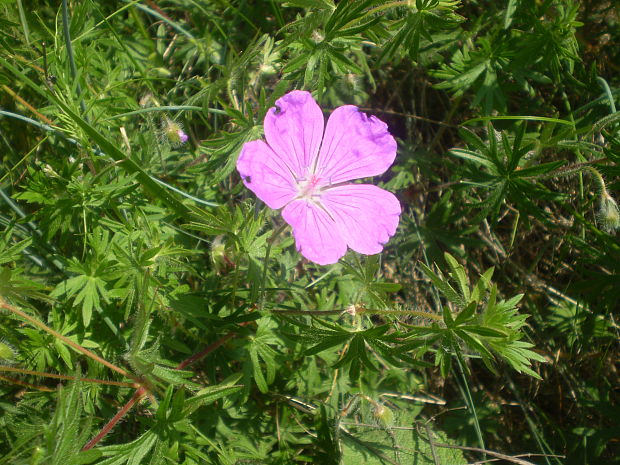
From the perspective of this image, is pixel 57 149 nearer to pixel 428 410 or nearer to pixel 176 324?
pixel 176 324

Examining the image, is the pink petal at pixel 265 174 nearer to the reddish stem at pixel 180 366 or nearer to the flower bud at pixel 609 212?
the reddish stem at pixel 180 366

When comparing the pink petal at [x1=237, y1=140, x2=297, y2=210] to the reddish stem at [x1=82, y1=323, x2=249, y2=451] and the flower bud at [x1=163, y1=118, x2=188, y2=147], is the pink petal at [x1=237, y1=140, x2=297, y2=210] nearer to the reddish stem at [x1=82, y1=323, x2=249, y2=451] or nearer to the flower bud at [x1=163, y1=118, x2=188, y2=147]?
the flower bud at [x1=163, y1=118, x2=188, y2=147]

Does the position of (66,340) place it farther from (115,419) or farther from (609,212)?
(609,212)

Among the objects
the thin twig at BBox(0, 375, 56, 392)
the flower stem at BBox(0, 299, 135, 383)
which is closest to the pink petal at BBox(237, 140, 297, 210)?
the flower stem at BBox(0, 299, 135, 383)

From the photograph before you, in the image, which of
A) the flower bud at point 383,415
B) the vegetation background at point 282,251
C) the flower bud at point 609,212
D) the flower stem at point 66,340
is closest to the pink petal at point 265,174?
the vegetation background at point 282,251

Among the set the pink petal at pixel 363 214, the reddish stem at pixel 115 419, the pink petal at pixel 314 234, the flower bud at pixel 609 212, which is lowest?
the reddish stem at pixel 115 419

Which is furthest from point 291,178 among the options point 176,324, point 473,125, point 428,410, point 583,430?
point 583,430

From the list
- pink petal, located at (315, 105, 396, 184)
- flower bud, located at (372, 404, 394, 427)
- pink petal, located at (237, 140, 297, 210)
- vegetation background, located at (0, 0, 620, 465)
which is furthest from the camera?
flower bud, located at (372, 404, 394, 427)
